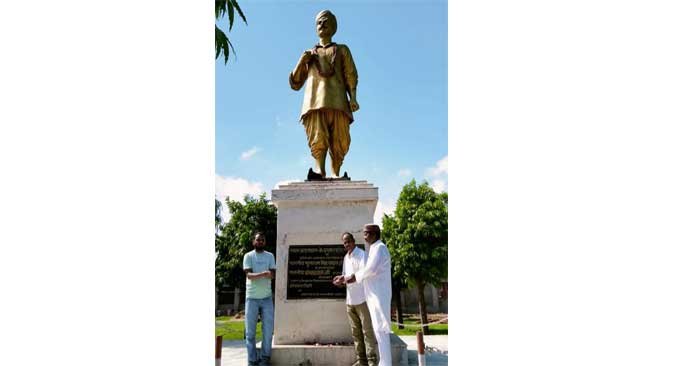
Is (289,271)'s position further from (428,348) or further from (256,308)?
(428,348)

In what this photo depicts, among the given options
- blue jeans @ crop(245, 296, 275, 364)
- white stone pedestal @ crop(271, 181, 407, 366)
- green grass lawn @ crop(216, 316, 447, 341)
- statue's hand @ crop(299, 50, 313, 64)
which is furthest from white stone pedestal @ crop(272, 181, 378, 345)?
statue's hand @ crop(299, 50, 313, 64)

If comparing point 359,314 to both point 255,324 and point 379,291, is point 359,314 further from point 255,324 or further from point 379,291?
point 255,324

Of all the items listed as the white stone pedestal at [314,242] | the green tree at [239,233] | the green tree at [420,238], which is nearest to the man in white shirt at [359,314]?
→ the white stone pedestal at [314,242]

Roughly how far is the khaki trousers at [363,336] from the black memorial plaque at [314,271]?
1.99 feet

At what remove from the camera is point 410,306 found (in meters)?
35.8

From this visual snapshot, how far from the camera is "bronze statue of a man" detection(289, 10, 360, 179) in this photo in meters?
6.99

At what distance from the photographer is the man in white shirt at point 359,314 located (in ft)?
17.9

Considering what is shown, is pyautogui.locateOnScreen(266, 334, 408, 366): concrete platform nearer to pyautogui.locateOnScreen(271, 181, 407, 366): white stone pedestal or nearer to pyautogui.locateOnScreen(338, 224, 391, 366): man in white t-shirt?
pyautogui.locateOnScreen(271, 181, 407, 366): white stone pedestal

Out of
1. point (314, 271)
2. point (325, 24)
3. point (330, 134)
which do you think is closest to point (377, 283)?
point (314, 271)

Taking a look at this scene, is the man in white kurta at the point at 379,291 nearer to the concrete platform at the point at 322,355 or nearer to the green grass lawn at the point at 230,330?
the concrete platform at the point at 322,355

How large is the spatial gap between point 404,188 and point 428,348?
1656 cm

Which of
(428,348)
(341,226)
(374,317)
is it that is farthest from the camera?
(428,348)

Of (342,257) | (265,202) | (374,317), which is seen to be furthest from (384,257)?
(265,202)

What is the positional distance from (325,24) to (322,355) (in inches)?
175
